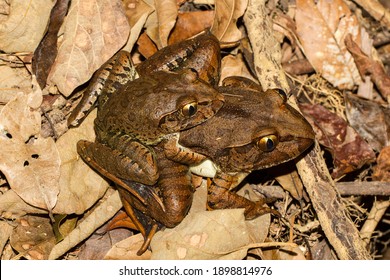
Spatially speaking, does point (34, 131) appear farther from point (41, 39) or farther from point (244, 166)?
point (244, 166)

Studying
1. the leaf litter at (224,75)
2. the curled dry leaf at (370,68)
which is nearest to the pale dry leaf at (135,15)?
the leaf litter at (224,75)

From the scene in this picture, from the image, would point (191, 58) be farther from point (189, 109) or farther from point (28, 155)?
point (28, 155)

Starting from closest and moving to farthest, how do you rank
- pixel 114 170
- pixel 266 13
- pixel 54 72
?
pixel 114 170 → pixel 54 72 → pixel 266 13

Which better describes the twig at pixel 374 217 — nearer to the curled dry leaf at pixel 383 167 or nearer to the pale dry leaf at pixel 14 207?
the curled dry leaf at pixel 383 167

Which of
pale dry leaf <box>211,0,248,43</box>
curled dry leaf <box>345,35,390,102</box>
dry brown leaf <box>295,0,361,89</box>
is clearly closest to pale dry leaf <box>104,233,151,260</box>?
pale dry leaf <box>211,0,248,43</box>

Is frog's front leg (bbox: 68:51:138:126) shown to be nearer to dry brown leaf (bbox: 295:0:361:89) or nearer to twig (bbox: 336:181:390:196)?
dry brown leaf (bbox: 295:0:361:89)

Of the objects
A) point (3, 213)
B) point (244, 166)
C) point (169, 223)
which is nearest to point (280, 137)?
point (244, 166)
